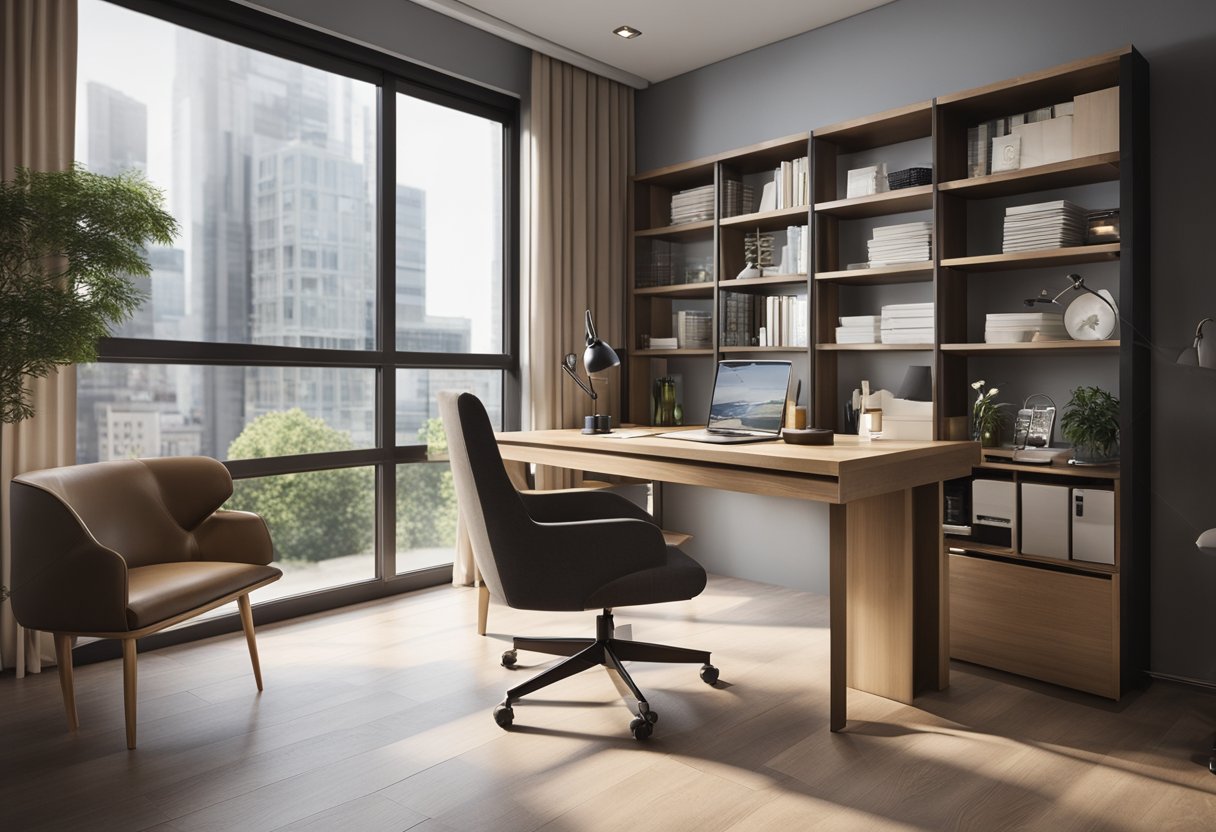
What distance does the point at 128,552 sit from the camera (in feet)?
8.72

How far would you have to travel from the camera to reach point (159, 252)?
315 cm

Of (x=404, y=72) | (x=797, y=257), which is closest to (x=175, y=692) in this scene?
(x=404, y=72)

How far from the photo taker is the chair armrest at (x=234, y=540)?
2.81 metres

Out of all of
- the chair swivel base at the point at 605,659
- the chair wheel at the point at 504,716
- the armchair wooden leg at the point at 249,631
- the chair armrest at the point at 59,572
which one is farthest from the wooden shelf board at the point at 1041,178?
the chair armrest at the point at 59,572

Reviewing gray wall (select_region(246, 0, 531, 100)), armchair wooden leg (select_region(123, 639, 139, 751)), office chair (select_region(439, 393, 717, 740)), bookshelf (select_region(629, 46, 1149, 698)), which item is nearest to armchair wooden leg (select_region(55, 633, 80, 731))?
armchair wooden leg (select_region(123, 639, 139, 751))

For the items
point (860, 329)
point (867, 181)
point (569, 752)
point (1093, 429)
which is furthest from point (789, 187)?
point (569, 752)

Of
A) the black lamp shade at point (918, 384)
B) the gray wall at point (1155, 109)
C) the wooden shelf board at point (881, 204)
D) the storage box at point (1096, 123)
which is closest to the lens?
the gray wall at point (1155, 109)

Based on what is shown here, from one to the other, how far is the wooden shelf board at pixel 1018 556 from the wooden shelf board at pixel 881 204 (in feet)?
4.49

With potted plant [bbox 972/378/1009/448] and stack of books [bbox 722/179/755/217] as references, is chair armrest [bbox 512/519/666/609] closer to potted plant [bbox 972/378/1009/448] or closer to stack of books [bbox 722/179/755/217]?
potted plant [bbox 972/378/1009/448]

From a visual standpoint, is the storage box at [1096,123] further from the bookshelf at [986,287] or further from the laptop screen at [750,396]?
the laptop screen at [750,396]

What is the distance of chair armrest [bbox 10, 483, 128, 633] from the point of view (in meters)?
2.24

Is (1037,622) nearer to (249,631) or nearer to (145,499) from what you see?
(249,631)

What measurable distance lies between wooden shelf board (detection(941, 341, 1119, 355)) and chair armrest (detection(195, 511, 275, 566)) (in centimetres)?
264

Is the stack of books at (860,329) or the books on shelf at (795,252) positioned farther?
the books on shelf at (795,252)
